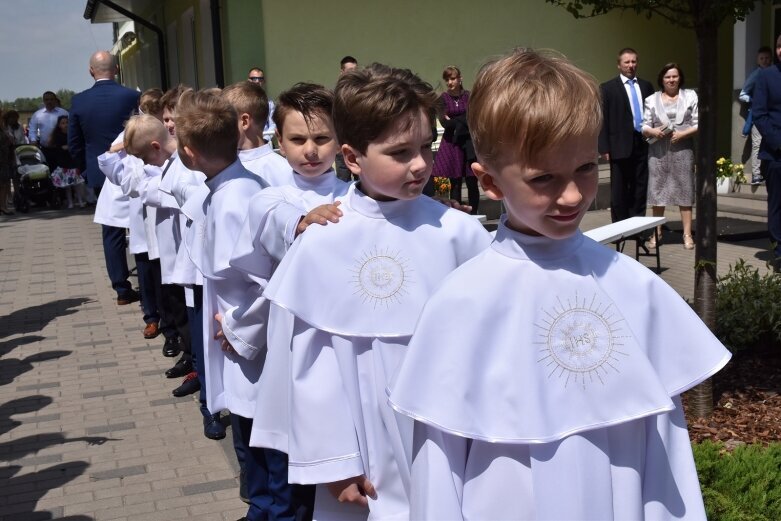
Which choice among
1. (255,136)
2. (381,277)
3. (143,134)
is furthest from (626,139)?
(381,277)

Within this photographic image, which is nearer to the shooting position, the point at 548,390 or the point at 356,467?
the point at 548,390

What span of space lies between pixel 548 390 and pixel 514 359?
91 mm

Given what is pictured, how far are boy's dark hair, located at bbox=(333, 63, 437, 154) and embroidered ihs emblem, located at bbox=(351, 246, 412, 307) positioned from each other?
310mm

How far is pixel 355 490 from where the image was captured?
111 inches

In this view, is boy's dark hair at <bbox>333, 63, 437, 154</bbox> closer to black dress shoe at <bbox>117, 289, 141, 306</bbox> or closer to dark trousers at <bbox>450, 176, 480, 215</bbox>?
black dress shoe at <bbox>117, 289, 141, 306</bbox>

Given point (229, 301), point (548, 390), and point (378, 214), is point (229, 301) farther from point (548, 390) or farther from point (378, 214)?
point (548, 390)

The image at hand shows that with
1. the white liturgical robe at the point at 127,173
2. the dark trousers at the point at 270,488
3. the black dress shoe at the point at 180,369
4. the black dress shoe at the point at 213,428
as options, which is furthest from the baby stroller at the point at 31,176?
the dark trousers at the point at 270,488

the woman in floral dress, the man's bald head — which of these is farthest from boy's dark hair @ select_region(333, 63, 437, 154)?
the woman in floral dress

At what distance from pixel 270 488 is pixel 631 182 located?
771 cm

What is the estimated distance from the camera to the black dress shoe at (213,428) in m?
5.75

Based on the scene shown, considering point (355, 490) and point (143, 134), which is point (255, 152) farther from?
point (355, 490)

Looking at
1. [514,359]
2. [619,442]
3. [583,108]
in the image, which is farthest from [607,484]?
[583,108]

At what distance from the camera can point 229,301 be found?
4.12m

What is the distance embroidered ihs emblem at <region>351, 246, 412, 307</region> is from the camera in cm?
281
